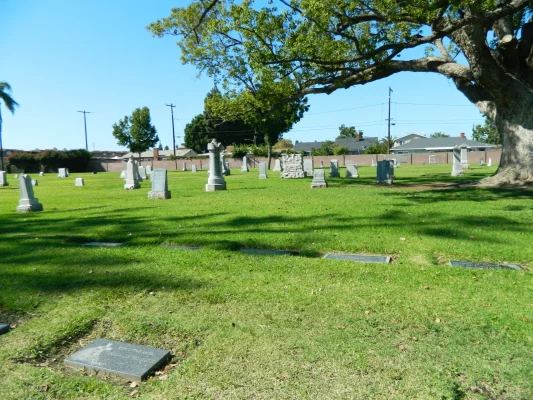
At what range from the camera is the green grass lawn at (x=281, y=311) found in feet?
8.26

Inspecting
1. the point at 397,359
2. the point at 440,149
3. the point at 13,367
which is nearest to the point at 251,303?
the point at 397,359

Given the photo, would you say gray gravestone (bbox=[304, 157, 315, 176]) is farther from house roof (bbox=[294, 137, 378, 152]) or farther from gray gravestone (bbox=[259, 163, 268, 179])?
house roof (bbox=[294, 137, 378, 152])

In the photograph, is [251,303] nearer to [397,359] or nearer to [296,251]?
[397,359]

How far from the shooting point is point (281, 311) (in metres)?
3.58

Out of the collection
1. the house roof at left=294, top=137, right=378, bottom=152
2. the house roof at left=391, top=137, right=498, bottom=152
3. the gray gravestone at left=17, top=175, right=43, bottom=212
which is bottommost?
the gray gravestone at left=17, top=175, right=43, bottom=212

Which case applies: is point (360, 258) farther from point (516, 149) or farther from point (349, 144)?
point (349, 144)

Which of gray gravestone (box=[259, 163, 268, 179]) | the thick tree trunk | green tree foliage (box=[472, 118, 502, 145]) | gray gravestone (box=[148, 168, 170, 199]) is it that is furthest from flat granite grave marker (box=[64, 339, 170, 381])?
green tree foliage (box=[472, 118, 502, 145])

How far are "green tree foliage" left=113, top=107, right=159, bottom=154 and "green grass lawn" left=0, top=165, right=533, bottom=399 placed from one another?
6026 centimetres

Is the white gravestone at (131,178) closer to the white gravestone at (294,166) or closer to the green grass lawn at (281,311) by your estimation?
the white gravestone at (294,166)

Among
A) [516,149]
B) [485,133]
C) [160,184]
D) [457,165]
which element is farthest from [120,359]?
[485,133]

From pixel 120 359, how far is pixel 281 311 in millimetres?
1402

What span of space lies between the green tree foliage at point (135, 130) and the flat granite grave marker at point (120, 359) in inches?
2570

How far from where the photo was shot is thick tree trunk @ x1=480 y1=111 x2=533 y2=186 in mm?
13289

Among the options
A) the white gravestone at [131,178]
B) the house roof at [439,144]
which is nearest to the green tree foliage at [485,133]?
the house roof at [439,144]
